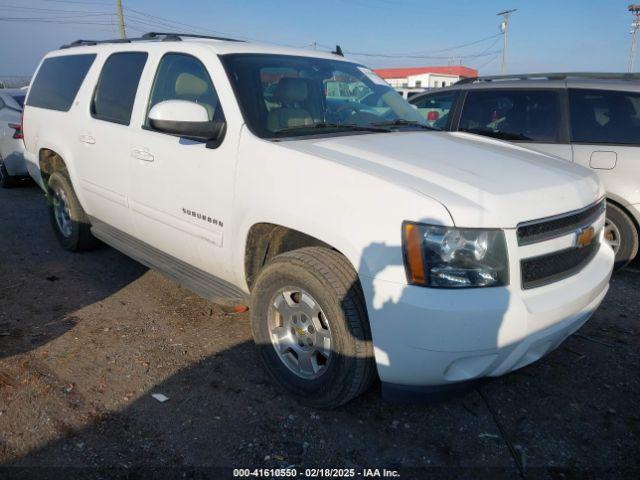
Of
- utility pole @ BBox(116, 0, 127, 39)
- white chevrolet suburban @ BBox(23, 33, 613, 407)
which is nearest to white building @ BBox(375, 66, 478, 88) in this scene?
utility pole @ BBox(116, 0, 127, 39)

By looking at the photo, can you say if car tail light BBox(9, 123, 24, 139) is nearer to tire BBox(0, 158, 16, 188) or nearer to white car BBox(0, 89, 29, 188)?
white car BBox(0, 89, 29, 188)

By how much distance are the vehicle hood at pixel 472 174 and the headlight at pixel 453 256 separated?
7 centimetres

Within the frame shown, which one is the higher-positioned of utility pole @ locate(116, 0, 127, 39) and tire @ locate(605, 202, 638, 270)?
utility pole @ locate(116, 0, 127, 39)

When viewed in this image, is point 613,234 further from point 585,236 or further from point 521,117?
point 585,236

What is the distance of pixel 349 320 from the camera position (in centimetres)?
238

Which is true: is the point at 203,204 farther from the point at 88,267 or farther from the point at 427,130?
the point at 88,267

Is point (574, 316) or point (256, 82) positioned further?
point (256, 82)

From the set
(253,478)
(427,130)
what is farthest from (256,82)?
(253,478)

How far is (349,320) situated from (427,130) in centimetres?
181

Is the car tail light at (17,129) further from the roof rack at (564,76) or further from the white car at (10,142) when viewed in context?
the roof rack at (564,76)

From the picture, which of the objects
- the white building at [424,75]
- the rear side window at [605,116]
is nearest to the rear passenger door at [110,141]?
the rear side window at [605,116]

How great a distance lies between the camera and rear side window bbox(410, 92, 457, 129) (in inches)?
226

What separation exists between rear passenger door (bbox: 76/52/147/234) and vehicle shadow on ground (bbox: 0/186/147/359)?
602 mm

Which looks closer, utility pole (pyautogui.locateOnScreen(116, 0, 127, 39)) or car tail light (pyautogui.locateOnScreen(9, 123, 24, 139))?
car tail light (pyautogui.locateOnScreen(9, 123, 24, 139))
